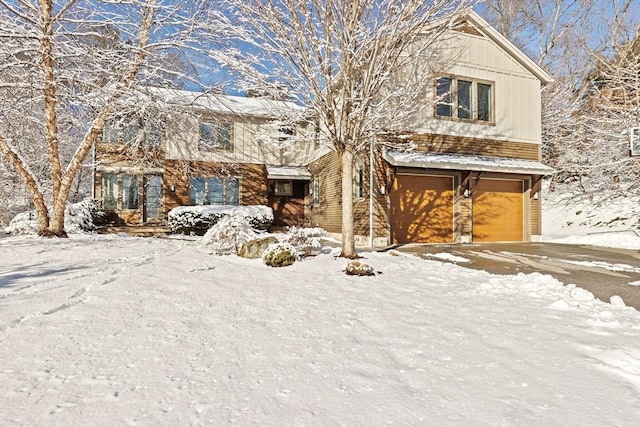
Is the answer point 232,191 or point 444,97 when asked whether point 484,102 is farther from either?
point 232,191

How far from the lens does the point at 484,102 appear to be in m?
11.3

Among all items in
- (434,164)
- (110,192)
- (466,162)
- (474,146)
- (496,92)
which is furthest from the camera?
(110,192)

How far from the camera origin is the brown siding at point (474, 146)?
10.4 metres

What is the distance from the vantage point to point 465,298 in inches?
167

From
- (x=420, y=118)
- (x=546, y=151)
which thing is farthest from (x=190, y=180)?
(x=546, y=151)

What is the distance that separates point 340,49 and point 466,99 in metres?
6.59

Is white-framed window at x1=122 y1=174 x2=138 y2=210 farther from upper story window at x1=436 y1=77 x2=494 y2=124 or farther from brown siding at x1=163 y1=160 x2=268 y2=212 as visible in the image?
upper story window at x1=436 y1=77 x2=494 y2=124

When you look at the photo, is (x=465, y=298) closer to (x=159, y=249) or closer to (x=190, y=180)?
(x=159, y=249)

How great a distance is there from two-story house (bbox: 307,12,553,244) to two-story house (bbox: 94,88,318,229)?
401cm

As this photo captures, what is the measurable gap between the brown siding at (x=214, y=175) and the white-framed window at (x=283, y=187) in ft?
1.91

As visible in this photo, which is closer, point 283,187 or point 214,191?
point 214,191

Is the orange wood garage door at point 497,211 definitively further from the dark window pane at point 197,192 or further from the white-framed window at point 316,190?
the dark window pane at point 197,192

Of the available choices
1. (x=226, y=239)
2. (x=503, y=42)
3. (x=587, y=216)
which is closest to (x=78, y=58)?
(x=226, y=239)

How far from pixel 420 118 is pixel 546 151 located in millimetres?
11388
